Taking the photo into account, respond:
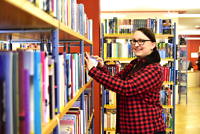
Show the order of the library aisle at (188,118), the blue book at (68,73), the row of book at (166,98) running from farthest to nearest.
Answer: the library aisle at (188,118)
the row of book at (166,98)
the blue book at (68,73)

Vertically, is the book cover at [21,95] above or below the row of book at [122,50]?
below

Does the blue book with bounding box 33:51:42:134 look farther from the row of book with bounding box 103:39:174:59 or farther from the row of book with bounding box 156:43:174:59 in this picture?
the row of book with bounding box 156:43:174:59

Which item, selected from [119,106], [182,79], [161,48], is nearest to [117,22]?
[161,48]

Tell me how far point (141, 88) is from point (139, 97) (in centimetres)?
14

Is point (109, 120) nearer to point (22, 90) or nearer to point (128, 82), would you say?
point (128, 82)

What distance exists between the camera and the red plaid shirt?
1.45 m

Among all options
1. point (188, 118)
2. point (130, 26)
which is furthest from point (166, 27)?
point (188, 118)

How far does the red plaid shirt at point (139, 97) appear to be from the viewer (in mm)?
1452

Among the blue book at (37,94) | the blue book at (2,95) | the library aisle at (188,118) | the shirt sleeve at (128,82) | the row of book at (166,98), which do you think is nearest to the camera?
the blue book at (2,95)

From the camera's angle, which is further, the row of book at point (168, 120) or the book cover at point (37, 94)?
the row of book at point (168, 120)

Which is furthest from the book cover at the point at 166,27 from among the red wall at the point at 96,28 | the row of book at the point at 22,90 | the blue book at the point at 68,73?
the row of book at the point at 22,90

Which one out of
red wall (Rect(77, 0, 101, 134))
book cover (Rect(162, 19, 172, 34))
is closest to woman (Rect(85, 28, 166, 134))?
red wall (Rect(77, 0, 101, 134))

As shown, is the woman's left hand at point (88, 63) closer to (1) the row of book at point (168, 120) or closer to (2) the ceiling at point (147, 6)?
(1) the row of book at point (168, 120)

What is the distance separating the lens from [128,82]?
146 centimetres
